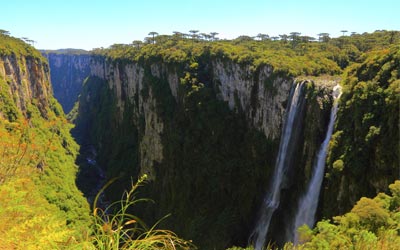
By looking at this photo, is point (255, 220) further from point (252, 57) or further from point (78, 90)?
point (78, 90)

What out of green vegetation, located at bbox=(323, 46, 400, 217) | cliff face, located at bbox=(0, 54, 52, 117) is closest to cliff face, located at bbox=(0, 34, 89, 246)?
cliff face, located at bbox=(0, 54, 52, 117)

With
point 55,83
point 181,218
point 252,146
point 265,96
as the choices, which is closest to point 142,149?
point 181,218

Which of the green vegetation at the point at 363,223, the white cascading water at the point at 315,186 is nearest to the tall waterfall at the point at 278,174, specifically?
the white cascading water at the point at 315,186

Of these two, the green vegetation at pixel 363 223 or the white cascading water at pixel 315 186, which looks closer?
the green vegetation at pixel 363 223

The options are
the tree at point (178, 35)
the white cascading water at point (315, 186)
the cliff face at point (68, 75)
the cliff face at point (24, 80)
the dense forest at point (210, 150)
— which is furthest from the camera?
the cliff face at point (68, 75)

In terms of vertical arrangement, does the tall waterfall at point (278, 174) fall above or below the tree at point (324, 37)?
below

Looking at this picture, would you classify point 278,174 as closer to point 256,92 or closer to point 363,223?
point 256,92

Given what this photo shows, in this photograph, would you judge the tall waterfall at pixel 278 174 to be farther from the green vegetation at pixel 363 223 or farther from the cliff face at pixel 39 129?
the cliff face at pixel 39 129
